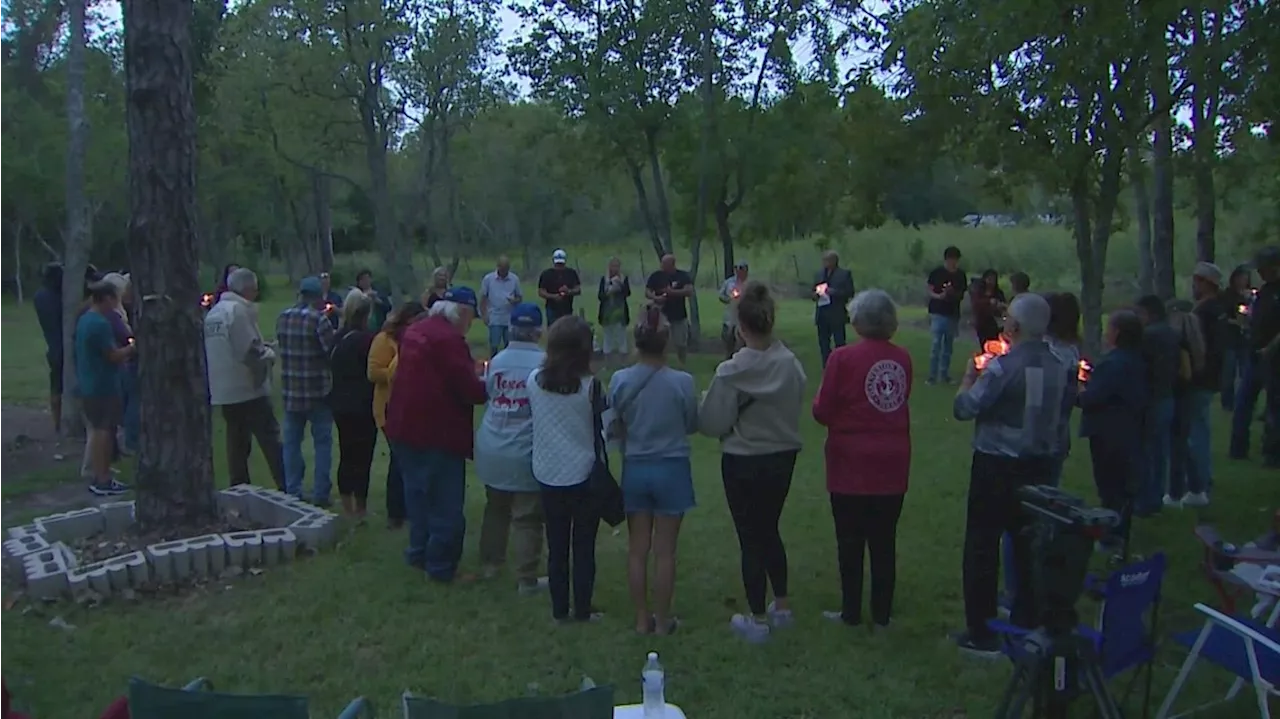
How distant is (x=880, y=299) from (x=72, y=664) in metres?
4.32

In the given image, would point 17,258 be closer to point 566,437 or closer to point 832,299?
point 832,299

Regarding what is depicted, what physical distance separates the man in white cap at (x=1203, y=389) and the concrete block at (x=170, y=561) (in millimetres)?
6847

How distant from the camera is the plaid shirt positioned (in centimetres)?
787

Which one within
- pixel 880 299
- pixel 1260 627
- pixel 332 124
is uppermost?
pixel 332 124

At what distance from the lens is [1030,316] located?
201 inches

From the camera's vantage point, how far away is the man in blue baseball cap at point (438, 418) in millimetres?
6312

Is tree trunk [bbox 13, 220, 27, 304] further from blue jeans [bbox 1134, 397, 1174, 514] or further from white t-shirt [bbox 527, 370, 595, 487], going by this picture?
blue jeans [bbox 1134, 397, 1174, 514]

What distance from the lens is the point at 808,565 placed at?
6809mm

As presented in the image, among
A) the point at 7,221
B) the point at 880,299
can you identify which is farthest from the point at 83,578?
the point at 7,221

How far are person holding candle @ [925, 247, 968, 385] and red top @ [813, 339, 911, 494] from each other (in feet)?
28.6

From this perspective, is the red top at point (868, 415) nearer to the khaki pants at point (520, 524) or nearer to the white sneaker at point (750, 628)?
the white sneaker at point (750, 628)

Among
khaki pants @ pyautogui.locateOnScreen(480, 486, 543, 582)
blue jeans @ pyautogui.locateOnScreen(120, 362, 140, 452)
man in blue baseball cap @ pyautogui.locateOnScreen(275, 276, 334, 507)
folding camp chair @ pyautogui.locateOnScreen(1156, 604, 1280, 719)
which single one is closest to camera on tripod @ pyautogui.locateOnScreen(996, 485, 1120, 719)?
folding camp chair @ pyautogui.locateOnScreen(1156, 604, 1280, 719)

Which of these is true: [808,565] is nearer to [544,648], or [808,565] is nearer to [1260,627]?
[544,648]

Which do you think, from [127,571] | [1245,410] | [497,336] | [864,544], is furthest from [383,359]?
[497,336]
